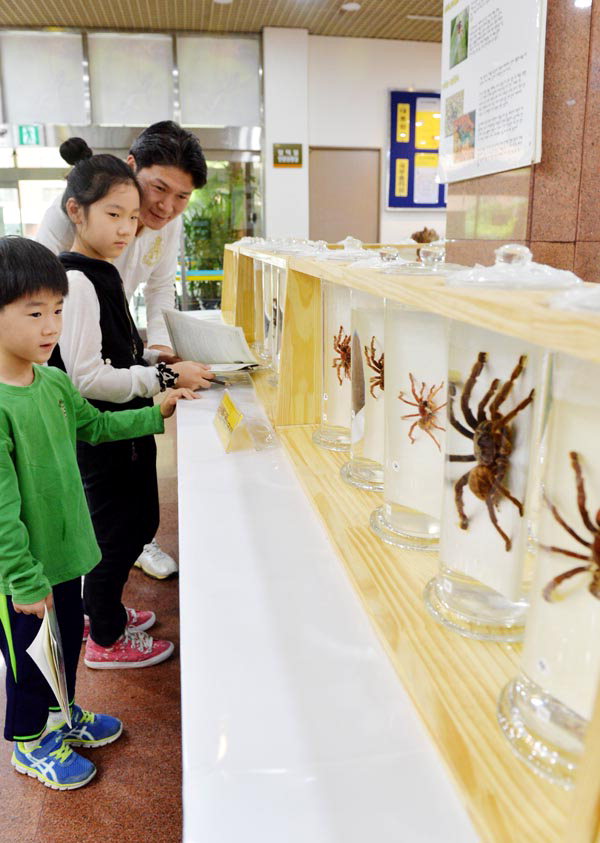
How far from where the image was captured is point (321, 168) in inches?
297

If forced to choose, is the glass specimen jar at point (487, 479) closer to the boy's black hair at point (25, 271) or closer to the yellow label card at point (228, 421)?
the yellow label card at point (228, 421)

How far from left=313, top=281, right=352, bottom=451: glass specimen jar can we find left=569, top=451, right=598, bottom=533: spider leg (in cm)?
63

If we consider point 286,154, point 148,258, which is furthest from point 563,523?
point 286,154

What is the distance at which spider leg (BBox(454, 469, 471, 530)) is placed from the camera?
58cm

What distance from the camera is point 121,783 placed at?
153 centimetres

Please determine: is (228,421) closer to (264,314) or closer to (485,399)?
(264,314)

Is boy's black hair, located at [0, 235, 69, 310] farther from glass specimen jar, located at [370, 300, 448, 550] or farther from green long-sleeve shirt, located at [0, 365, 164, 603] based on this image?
glass specimen jar, located at [370, 300, 448, 550]

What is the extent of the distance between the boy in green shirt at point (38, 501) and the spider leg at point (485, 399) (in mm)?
947

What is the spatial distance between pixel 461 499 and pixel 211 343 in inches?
59.1

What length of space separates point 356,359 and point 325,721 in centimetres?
48

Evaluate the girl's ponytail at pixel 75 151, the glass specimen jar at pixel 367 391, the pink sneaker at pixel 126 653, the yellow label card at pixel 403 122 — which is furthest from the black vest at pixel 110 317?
the yellow label card at pixel 403 122

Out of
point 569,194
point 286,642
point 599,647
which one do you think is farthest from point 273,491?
point 569,194

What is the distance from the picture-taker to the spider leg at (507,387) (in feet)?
1.66

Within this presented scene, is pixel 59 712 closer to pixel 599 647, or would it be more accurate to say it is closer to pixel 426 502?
pixel 426 502
